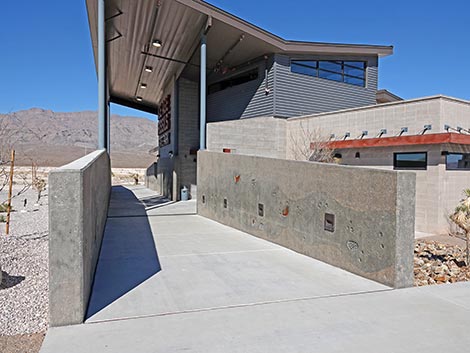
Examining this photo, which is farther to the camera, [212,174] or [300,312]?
[212,174]

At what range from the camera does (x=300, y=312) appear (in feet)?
13.6

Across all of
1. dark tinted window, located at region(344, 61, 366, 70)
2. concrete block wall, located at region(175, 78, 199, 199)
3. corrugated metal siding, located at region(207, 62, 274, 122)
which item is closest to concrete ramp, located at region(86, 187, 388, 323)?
corrugated metal siding, located at region(207, 62, 274, 122)

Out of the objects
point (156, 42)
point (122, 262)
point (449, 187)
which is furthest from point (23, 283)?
point (156, 42)

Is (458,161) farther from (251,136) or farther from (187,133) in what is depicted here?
(187,133)

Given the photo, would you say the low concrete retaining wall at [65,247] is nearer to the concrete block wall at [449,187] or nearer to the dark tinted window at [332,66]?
the concrete block wall at [449,187]

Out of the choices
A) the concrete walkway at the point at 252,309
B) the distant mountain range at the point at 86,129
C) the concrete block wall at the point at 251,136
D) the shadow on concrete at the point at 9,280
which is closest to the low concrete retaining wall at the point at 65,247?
the concrete walkway at the point at 252,309

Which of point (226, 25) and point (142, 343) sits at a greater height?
point (226, 25)

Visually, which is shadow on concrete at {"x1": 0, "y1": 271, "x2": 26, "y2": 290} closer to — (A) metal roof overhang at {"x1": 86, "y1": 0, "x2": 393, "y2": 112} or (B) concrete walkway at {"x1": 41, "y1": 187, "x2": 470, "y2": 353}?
(B) concrete walkway at {"x1": 41, "y1": 187, "x2": 470, "y2": 353}

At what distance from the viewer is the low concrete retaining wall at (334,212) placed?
199 inches

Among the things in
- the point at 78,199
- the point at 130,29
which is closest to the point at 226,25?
the point at 130,29

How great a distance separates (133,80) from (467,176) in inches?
710

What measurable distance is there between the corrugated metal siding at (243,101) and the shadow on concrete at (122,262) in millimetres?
7733

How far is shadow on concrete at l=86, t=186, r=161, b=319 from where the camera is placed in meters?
4.76

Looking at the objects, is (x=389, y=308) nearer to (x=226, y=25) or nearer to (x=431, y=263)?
(x=431, y=263)
